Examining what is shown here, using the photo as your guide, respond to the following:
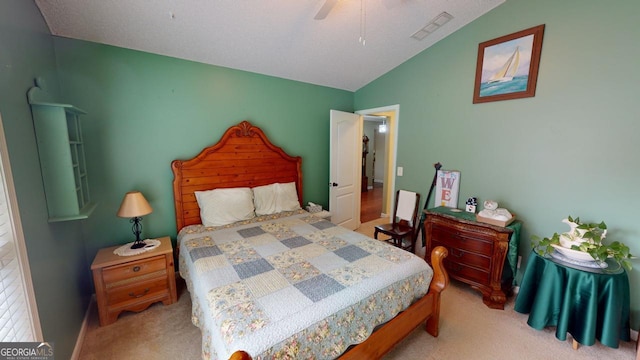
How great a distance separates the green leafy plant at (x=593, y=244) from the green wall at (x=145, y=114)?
10.3 feet

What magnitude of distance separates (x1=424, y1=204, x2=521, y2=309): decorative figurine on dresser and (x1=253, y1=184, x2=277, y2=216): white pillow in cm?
191

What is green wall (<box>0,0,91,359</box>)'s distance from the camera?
3.92ft

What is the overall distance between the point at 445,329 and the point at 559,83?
234cm

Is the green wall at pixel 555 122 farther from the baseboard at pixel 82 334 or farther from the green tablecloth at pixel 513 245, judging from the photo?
the baseboard at pixel 82 334

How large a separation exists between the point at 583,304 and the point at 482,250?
2.28ft

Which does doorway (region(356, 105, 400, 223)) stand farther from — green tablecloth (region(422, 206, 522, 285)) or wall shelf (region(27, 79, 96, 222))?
wall shelf (region(27, 79, 96, 222))

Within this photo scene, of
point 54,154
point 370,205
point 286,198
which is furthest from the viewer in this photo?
point 370,205

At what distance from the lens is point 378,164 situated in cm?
893

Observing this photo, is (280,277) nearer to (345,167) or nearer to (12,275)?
(12,275)

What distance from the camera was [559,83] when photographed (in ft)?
6.84

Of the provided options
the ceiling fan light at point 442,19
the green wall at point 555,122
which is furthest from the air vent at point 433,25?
the green wall at point 555,122

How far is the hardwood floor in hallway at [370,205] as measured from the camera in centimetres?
500

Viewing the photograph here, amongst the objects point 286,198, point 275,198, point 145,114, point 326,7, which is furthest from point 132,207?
point 326,7

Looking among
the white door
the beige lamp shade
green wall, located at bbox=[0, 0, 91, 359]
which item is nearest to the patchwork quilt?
the beige lamp shade
